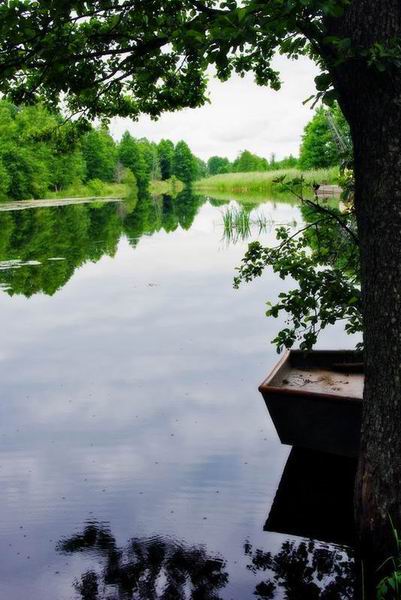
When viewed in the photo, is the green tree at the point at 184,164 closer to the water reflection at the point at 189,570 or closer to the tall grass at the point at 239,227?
the tall grass at the point at 239,227

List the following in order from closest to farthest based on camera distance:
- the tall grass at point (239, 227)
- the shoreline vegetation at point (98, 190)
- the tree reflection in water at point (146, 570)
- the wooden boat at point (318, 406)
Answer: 1. the tree reflection in water at point (146, 570)
2. the wooden boat at point (318, 406)
3. the tall grass at point (239, 227)
4. the shoreline vegetation at point (98, 190)

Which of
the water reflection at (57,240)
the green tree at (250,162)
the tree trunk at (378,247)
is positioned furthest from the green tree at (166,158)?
the tree trunk at (378,247)

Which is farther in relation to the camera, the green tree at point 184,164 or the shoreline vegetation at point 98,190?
the green tree at point 184,164

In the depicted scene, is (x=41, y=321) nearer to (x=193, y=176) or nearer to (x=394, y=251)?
(x=394, y=251)

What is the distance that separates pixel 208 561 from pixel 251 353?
685cm

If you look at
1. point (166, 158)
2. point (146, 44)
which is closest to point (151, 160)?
point (166, 158)

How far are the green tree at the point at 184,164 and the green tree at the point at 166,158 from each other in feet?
3.31

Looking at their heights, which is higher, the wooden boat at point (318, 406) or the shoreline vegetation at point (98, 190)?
the shoreline vegetation at point (98, 190)

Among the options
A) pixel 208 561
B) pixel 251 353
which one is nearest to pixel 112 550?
pixel 208 561

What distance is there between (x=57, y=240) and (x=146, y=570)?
2552cm

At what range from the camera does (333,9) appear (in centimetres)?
349

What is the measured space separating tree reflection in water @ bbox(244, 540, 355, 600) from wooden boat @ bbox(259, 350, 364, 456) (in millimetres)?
1269

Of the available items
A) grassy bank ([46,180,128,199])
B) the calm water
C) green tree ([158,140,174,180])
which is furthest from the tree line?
the calm water

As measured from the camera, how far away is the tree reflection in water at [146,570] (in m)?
5.16
